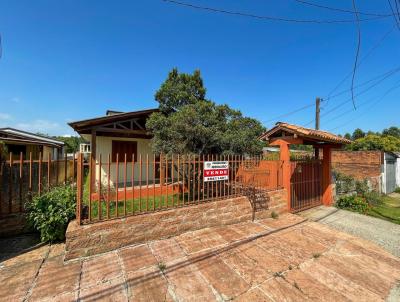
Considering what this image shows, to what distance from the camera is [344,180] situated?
1041 centimetres

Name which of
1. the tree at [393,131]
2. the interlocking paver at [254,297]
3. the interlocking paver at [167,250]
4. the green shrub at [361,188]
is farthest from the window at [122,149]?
the tree at [393,131]

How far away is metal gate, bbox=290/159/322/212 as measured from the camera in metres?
7.73

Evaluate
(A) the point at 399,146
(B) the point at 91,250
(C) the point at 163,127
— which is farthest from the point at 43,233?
(A) the point at 399,146

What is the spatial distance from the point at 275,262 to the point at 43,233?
188 inches

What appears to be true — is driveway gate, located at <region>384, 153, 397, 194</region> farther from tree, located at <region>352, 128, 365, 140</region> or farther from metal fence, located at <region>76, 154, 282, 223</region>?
tree, located at <region>352, 128, 365, 140</region>

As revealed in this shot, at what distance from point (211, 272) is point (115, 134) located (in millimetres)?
7882

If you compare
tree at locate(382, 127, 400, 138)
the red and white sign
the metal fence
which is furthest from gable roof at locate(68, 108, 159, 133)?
tree at locate(382, 127, 400, 138)

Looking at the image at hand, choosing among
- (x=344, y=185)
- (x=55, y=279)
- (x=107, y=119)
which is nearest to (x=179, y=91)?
(x=107, y=119)

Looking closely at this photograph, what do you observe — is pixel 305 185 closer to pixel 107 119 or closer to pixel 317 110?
Answer: pixel 107 119

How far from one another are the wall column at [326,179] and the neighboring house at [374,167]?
4911 mm

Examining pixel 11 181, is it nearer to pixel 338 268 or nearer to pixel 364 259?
pixel 338 268

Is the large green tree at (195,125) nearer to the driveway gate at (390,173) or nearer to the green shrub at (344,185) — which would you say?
the green shrub at (344,185)

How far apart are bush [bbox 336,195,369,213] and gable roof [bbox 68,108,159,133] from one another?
911 cm

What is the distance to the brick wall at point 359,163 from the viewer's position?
1359 cm
